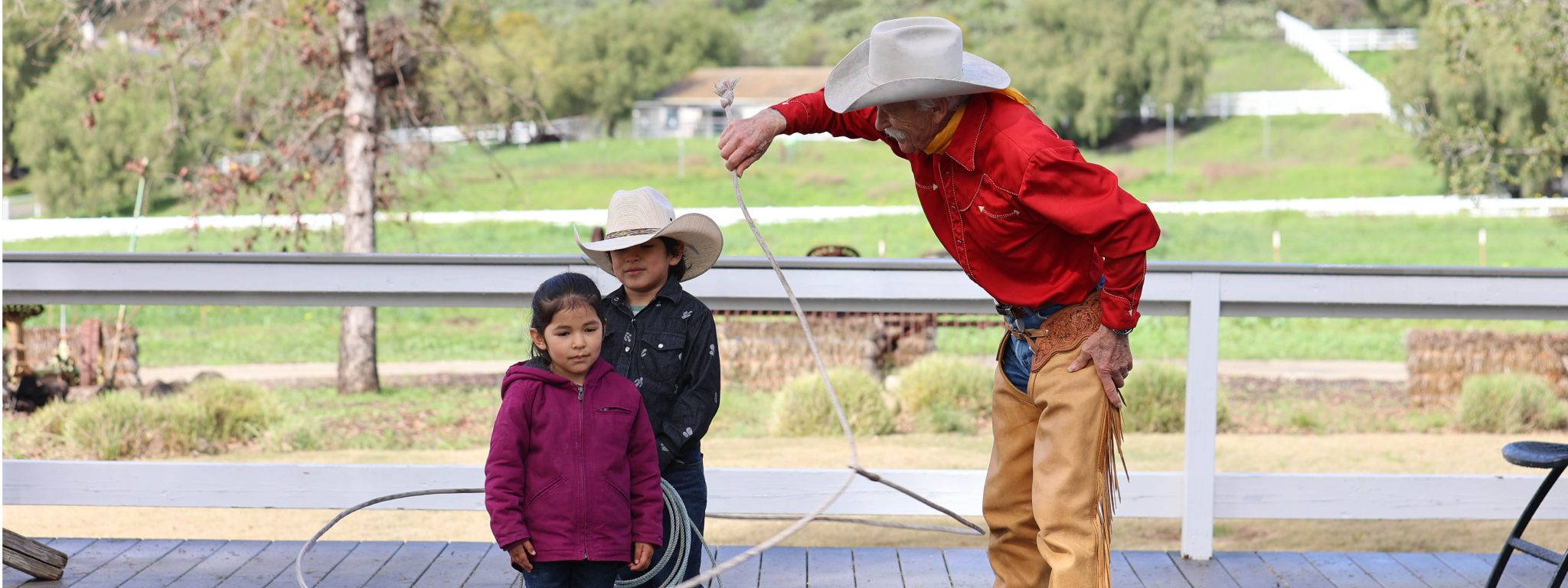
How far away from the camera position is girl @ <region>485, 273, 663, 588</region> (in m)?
2.39

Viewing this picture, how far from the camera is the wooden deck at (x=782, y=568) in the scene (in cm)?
359

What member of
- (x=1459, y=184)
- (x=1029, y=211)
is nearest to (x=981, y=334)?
(x=1459, y=184)

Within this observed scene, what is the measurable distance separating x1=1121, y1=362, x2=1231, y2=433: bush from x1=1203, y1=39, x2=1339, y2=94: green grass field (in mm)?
41853

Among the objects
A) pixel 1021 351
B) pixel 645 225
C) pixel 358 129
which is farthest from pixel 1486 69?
pixel 645 225

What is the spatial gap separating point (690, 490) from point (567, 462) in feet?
1.49

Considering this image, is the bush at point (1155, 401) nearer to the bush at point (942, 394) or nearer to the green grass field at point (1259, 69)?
the bush at point (942, 394)

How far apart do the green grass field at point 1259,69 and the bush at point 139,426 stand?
4504 cm

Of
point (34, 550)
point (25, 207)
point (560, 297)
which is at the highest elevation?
point (560, 297)

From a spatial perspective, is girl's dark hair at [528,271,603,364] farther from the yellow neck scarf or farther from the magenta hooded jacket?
the yellow neck scarf

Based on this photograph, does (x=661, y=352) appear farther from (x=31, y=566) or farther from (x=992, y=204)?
(x=31, y=566)

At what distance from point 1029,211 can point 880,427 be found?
300 inches

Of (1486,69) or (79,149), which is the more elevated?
(1486,69)

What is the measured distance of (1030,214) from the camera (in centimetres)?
246

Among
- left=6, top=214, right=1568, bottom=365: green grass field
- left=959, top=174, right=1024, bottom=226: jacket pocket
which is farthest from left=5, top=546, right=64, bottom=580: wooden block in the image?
left=6, top=214, right=1568, bottom=365: green grass field
